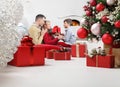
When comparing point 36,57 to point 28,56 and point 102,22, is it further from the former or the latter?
point 102,22

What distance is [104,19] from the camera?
67.1 inches

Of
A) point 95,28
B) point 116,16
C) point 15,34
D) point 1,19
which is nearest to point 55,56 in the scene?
point 95,28

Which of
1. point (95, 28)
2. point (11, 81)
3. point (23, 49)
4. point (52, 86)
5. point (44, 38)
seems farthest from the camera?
point (44, 38)

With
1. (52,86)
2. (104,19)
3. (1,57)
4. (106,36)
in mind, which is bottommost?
(52,86)

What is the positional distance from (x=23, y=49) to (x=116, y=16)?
573mm

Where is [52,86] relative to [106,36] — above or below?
below

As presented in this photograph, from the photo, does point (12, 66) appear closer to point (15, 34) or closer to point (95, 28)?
point (15, 34)

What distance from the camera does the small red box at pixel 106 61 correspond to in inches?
65.4

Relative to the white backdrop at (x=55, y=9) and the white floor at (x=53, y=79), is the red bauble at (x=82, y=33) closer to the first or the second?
the white floor at (x=53, y=79)

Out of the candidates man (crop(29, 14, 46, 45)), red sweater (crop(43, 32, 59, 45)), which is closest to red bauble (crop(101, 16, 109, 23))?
red sweater (crop(43, 32, 59, 45))

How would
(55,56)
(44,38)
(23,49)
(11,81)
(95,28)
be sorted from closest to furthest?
(11,81)
(23,49)
(95,28)
(55,56)
(44,38)

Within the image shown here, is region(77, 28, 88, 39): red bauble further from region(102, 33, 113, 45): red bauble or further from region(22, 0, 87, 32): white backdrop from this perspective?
region(22, 0, 87, 32): white backdrop

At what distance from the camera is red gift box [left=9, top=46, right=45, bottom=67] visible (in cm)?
161

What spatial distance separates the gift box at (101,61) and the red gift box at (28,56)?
0.98 ft
